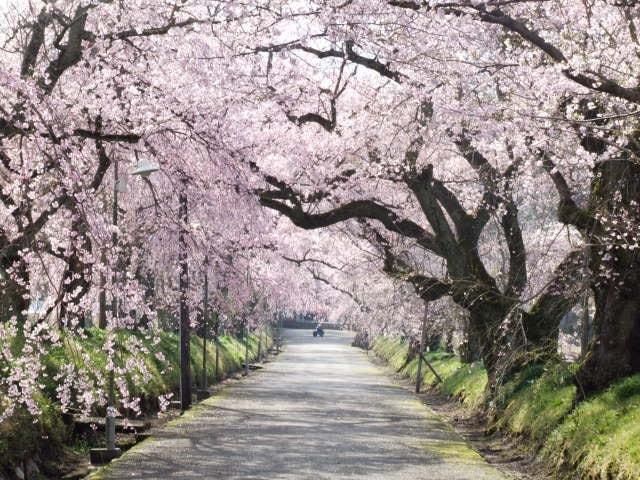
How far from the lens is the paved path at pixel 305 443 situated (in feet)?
45.9

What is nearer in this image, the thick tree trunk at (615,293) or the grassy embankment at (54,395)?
the grassy embankment at (54,395)

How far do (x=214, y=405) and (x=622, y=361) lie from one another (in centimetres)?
1303

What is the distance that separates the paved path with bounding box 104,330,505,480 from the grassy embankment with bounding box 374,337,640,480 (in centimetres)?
109

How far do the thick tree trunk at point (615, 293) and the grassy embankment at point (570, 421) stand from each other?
0.51 m

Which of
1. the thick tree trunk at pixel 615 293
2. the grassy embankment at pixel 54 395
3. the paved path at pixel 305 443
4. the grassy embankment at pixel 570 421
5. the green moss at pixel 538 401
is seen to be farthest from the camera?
the green moss at pixel 538 401

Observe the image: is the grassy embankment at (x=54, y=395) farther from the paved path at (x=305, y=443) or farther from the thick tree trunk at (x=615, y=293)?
the thick tree trunk at (x=615, y=293)

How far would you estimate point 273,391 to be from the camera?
31.1m

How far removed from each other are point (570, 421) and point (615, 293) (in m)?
2.22

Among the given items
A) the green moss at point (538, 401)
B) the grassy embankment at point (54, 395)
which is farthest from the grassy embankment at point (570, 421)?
the grassy embankment at point (54, 395)

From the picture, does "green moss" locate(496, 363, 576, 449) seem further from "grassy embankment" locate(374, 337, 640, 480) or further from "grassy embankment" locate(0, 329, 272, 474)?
"grassy embankment" locate(0, 329, 272, 474)

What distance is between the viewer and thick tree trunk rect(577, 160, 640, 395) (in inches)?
582

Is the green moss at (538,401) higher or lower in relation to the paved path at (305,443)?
higher

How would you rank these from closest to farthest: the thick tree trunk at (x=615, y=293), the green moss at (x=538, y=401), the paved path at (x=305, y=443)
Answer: the paved path at (x=305, y=443) → the thick tree trunk at (x=615, y=293) → the green moss at (x=538, y=401)

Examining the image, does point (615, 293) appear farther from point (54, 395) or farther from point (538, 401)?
point (54, 395)
